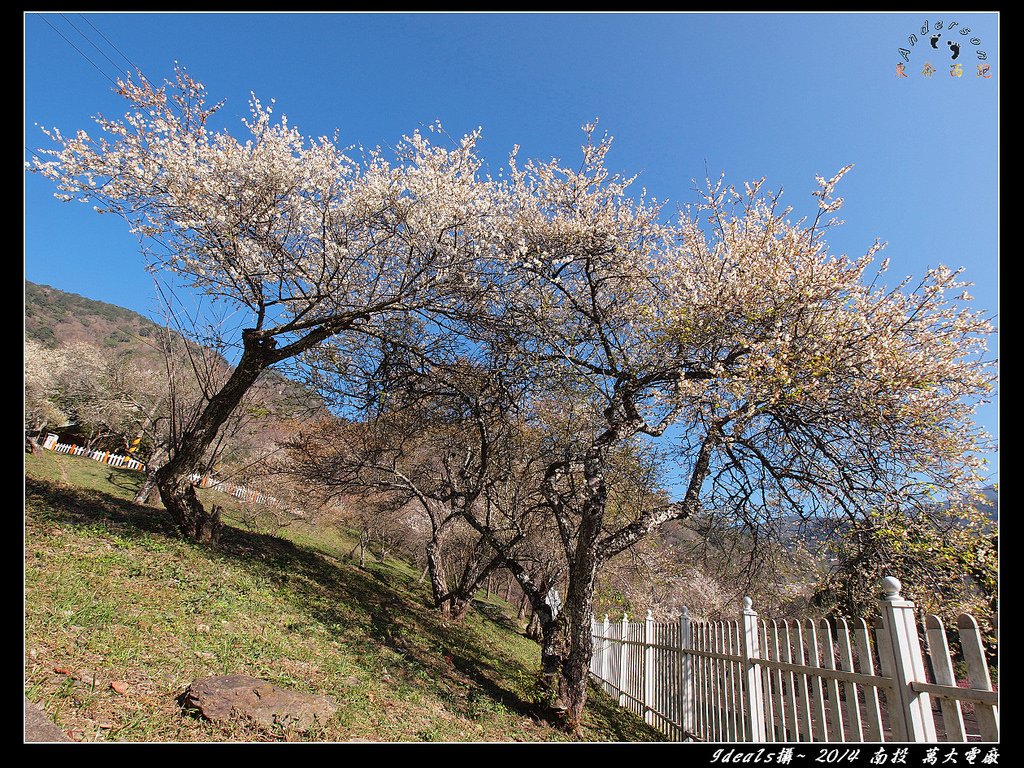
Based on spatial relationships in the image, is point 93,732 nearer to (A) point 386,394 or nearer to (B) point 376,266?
(A) point 386,394

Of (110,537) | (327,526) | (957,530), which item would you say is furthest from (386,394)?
(327,526)

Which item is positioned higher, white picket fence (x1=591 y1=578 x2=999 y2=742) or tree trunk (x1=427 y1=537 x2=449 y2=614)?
white picket fence (x1=591 y1=578 x2=999 y2=742)

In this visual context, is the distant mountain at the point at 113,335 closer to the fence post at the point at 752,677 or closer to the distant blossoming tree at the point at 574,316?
the distant blossoming tree at the point at 574,316

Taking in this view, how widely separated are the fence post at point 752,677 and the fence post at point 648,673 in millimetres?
3462

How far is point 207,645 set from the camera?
16.8 feet

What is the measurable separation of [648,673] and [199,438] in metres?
8.76

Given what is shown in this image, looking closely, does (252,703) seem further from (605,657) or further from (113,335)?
(113,335)

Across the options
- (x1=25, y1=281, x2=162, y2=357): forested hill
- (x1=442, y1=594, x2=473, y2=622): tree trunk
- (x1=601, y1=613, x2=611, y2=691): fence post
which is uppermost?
(x1=25, y1=281, x2=162, y2=357): forested hill

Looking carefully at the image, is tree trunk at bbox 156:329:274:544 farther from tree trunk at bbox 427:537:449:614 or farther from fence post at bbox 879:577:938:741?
fence post at bbox 879:577:938:741

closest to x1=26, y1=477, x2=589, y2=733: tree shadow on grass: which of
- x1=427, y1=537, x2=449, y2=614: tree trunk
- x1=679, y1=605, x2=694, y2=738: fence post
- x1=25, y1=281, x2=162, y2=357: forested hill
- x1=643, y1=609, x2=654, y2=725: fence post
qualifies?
x1=679, y1=605, x2=694, y2=738: fence post

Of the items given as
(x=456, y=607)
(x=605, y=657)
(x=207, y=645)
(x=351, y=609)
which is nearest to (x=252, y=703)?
(x=207, y=645)

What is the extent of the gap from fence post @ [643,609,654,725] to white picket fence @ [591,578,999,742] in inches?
0.7

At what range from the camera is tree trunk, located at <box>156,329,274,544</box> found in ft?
27.5
